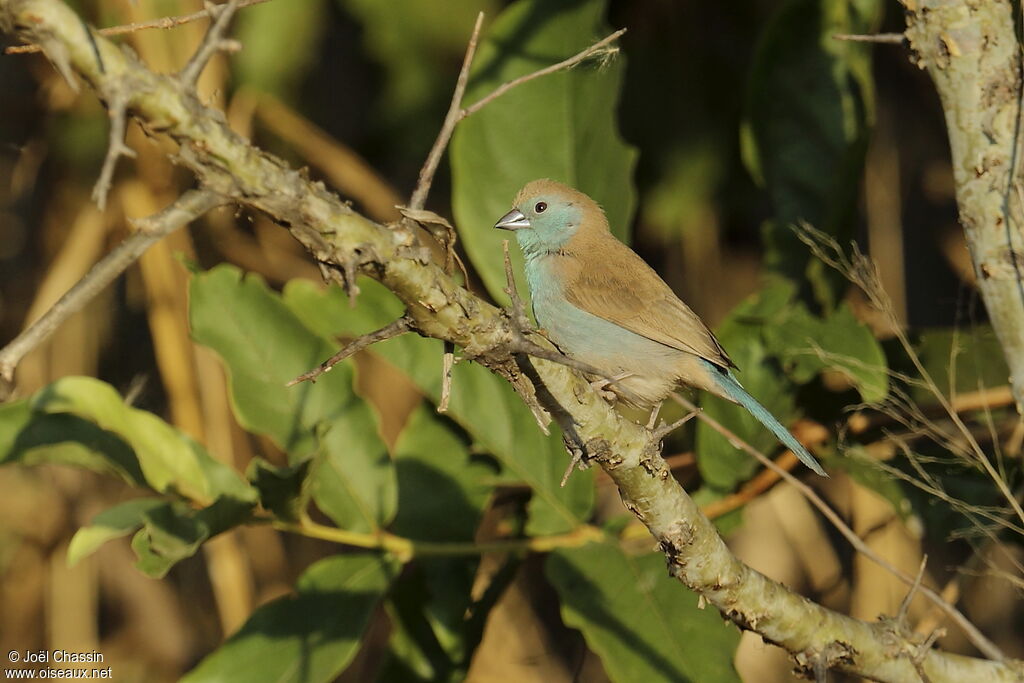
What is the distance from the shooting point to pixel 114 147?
1.31 m

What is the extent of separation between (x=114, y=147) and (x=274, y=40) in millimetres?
3601

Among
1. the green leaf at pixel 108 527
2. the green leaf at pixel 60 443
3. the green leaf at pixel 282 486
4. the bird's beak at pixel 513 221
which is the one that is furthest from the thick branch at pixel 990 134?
the green leaf at pixel 60 443

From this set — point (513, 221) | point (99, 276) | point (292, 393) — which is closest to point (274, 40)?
point (513, 221)

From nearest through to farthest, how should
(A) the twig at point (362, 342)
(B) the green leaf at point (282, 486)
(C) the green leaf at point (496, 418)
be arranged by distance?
(A) the twig at point (362, 342), (B) the green leaf at point (282, 486), (C) the green leaf at point (496, 418)

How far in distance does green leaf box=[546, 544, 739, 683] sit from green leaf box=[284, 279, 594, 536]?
168 mm

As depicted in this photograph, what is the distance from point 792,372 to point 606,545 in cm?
79

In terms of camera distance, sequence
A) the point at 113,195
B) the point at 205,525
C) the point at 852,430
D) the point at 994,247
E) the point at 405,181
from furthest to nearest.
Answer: the point at 405,181
the point at 113,195
the point at 852,430
the point at 205,525
the point at 994,247

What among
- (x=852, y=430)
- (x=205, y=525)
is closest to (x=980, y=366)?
(x=852, y=430)

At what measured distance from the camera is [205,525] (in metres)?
2.80

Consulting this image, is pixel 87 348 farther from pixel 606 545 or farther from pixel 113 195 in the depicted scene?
pixel 606 545

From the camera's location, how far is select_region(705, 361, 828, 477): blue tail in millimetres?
2928

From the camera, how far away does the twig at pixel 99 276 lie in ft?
4.45

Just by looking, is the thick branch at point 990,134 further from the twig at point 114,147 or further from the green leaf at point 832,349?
the twig at point 114,147

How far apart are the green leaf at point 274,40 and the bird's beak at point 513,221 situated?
1.65m
